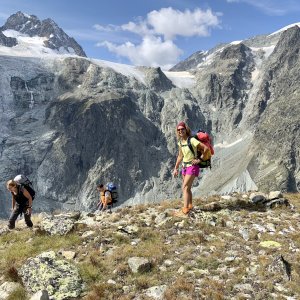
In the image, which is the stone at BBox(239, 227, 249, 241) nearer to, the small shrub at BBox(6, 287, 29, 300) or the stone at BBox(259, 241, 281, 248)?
the stone at BBox(259, 241, 281, 248)

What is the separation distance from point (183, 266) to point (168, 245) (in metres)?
1.56

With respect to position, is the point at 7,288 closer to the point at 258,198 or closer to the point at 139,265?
the point at 139,265

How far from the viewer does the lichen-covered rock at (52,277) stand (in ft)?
31.2

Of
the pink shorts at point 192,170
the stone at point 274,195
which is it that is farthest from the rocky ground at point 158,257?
the stone at point 274,195

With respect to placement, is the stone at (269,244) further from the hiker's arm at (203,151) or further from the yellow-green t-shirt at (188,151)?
the yellow-green t-shirt at (188,151)

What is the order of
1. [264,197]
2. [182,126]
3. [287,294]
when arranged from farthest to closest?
[264,197] → [182,126] → [287,294]

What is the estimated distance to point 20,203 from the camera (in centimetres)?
1614

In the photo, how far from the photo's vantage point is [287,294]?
919 centimetres

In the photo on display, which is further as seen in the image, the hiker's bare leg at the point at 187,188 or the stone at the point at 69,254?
the hiker's bare leg at the point at 187,188

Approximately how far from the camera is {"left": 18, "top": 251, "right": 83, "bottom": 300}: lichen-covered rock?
31.2 feet

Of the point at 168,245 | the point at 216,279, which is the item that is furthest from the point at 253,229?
the point at 216,279

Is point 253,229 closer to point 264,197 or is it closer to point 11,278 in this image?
point 264,197

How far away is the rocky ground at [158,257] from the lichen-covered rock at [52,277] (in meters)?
0.02

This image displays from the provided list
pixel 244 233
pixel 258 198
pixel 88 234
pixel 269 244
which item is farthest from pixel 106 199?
pixel 269 244
